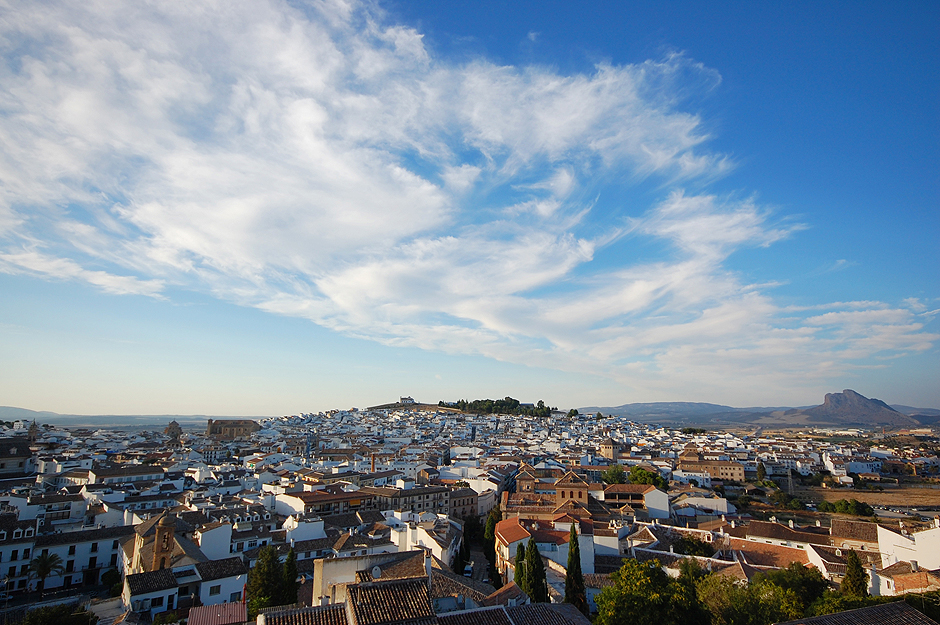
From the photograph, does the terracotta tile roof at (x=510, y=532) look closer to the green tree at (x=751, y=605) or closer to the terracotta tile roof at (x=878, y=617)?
the green tree at (x=751, y=605)

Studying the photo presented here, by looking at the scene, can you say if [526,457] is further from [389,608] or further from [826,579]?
[389,608]

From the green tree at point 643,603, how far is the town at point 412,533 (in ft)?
1.23

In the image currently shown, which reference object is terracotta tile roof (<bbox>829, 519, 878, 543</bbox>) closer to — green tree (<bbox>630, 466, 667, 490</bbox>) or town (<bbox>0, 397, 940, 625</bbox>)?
town (<bbox>0, 397, 940, 625</bbox>)

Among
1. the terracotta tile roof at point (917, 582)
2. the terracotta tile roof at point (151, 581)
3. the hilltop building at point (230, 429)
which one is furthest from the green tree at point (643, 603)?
the hilltop building at point (230, 429)

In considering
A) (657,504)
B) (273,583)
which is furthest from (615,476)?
(273,583)

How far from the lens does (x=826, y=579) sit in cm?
2070

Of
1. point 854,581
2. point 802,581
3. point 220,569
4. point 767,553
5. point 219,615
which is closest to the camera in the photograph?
point 219,615

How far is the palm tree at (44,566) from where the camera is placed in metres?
21.6

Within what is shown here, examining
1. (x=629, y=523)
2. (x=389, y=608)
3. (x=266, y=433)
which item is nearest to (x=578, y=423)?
(x=266, y=433)

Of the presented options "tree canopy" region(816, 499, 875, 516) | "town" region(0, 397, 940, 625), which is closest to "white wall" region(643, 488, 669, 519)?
"town" region(0, 397, 940, 625)

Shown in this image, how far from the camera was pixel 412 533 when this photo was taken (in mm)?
24688

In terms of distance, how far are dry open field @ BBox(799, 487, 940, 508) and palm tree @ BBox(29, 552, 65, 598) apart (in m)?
54.8

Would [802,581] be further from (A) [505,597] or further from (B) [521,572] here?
(A) [505,597]

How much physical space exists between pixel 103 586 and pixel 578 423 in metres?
86.6
